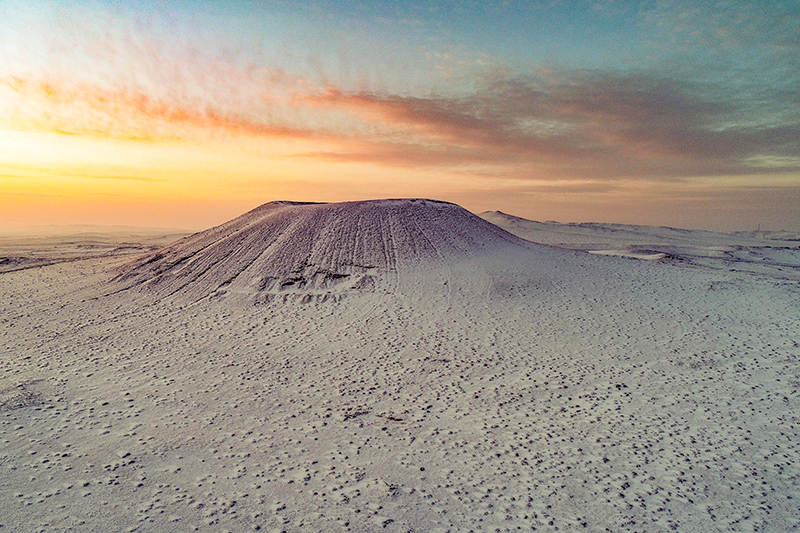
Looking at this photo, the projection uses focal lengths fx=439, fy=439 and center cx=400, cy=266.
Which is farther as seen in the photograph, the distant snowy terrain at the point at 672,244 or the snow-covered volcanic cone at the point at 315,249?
the distant snowy terrain at the point at 672,244

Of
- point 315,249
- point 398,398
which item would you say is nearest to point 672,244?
point 315,249

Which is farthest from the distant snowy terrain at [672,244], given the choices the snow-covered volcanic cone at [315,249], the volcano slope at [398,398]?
the snow-covered volcanic cone at [315,249]

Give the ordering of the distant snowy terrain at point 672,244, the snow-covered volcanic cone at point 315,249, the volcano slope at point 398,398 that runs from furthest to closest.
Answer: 1. the distant snowy terrain at point 672,244
2. the snow-covered volcanic cone at point 315,249
3. the volcano slope at point 398,398

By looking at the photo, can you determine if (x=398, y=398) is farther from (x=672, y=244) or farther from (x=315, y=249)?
(x=672, y=244)

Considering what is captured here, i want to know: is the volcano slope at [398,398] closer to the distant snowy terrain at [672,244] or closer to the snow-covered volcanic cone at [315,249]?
the snow-covered volcanic cone at [315,249]

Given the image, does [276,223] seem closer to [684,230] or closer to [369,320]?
[369,320]

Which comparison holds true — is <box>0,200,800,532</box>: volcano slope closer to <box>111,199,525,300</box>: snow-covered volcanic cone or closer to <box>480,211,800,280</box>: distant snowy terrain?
<box>111,199,525,300</box>: snow-covered volcanic cone

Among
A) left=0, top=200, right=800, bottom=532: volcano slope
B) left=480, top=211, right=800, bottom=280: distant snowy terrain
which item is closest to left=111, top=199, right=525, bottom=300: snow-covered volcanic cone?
left=0, top=200, right=800, bottom=532: volcano slope
